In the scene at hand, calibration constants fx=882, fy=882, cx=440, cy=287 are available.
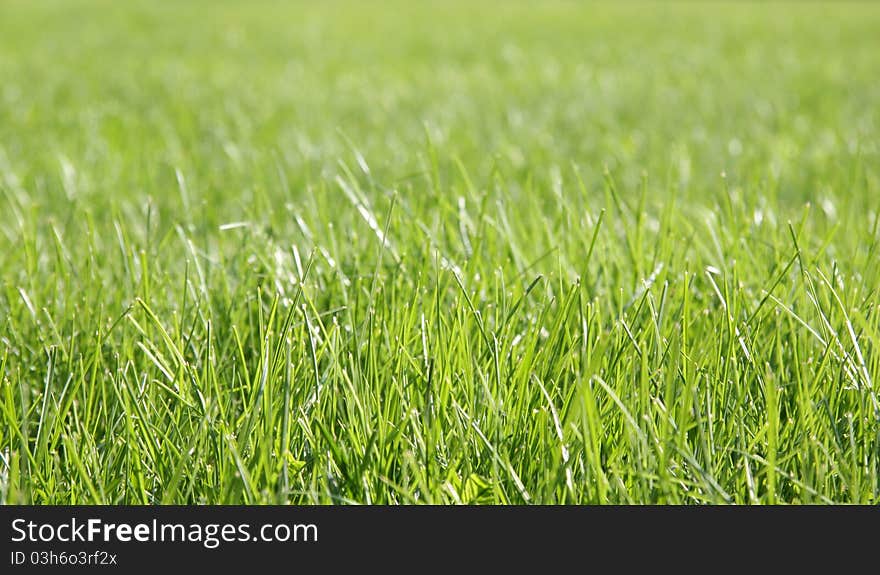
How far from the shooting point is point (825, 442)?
47.4 inches

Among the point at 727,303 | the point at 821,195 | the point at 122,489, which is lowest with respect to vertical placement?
the point at 821,195

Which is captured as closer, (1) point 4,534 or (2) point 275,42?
(1) point 4,534

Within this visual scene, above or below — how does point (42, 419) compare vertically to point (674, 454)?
above

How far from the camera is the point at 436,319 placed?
1.38 metres

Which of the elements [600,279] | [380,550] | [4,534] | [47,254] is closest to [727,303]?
[600,279]

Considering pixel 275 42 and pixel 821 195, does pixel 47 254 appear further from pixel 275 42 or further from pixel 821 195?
pixel 275 42

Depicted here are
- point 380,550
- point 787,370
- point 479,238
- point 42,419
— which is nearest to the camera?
point 380,550

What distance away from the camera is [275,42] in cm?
746

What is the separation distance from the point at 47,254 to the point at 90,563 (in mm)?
1355

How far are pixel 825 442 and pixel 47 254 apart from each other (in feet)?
5.83

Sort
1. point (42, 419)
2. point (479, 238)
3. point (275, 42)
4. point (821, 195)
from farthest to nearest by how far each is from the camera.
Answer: point (275, 42)
point (821, 195)
point (479, 238)
point (42, 419)

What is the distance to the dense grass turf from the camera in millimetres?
1172

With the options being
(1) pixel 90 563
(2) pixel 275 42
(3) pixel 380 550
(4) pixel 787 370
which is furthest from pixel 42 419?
(2) pixel 275 42

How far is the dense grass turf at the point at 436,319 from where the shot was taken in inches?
46.1
